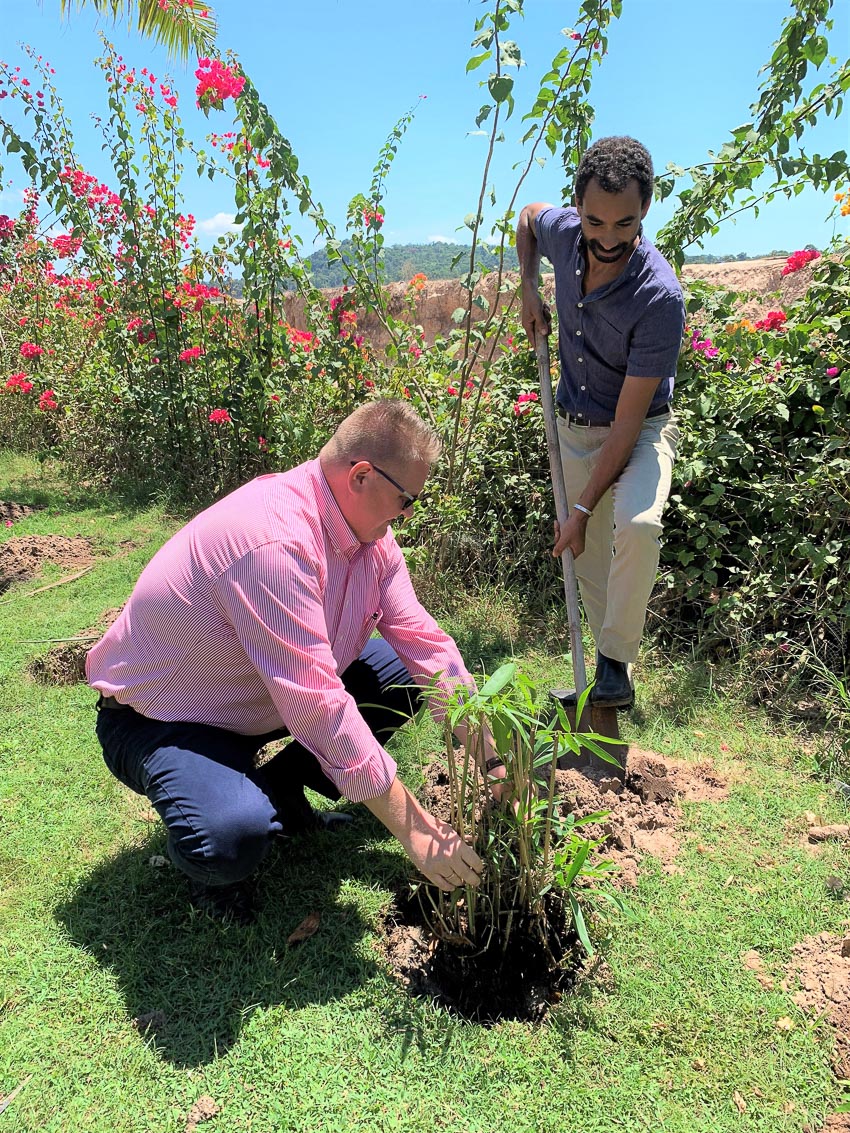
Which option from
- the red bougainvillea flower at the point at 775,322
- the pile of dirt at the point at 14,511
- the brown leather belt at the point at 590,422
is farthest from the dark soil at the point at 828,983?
the pile of dirt at the point at 14,511

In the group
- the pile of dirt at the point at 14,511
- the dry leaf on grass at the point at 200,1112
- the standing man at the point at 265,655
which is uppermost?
the standing man at the point at 265,655

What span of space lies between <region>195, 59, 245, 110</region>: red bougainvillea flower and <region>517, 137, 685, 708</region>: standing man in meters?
1.90

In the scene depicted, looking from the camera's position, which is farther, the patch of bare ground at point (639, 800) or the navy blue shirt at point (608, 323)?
the navy blue shirt at point (608, 323)

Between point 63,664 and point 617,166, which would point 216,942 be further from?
point 617,166

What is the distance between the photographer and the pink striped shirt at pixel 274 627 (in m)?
1.83

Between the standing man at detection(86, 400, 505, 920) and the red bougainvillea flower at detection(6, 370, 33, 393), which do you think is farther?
the red bougainvillea flower at detection(6, 370, 33, 393)

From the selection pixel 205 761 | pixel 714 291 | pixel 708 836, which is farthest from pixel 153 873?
pixel 714 291

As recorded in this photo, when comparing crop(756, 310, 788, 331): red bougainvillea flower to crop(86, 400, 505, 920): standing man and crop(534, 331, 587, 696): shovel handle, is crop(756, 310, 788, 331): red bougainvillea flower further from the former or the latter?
crop(86, 400, 505, 920): standing man

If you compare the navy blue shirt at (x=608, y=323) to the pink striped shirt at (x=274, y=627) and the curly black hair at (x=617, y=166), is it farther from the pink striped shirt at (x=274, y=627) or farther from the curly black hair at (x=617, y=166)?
the pink striped shirt at (x=274, y=627)

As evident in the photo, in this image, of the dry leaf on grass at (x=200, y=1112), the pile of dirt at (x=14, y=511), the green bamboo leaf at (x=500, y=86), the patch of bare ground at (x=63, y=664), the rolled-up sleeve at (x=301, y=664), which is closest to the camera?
the dry leaf on grass at (x=200, y=1112)

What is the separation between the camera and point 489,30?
3051 mm

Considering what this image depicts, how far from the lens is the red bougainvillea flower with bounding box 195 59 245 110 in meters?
4.01

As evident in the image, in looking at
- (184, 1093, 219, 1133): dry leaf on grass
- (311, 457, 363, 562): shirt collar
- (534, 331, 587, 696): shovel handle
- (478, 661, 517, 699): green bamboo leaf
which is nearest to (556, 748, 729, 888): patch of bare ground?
(534, 331, 587, 696): shovel handle

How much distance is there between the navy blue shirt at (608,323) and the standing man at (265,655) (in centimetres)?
103
